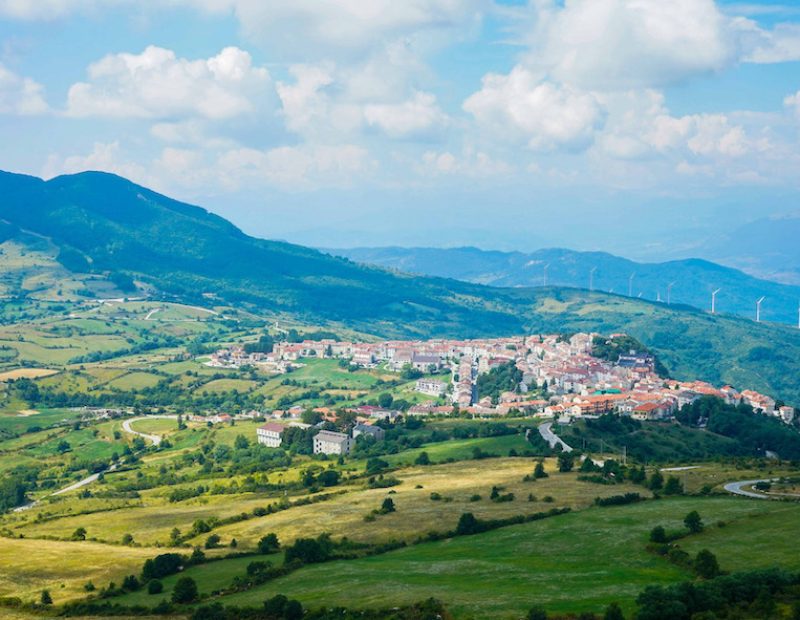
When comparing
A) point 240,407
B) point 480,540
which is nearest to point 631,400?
point 240,407

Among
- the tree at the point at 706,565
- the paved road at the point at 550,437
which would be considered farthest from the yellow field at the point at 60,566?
the paved road at the point at 550,437

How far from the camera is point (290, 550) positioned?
60.1 m

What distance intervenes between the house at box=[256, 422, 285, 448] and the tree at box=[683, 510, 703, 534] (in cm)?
7456

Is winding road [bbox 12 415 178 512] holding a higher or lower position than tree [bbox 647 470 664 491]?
lower

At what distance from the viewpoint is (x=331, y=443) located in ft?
392

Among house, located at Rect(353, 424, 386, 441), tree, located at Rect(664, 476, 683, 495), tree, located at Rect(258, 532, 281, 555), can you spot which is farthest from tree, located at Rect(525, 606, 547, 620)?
house, located at Rect(353, 424, 386, 441)

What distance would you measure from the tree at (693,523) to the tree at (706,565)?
9.67m

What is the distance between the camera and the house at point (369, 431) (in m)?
120

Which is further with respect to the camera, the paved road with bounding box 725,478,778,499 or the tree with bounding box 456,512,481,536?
the paved road with bounding box 725,478,778,499

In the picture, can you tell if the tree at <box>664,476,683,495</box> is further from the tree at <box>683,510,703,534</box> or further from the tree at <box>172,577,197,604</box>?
the tree at <box>172,577,197,604</box>

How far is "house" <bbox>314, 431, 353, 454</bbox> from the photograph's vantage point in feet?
387

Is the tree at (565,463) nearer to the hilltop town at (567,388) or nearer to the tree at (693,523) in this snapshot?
the tree at (693,523)

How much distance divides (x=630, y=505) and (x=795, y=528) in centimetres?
1601

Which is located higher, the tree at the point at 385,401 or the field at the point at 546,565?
the tree at the point at 385,401
